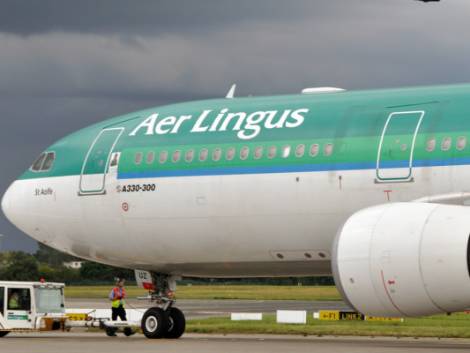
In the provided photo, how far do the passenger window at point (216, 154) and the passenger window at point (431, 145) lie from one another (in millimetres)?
4978

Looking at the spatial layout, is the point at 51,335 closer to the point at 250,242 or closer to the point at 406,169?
the point at 250,242

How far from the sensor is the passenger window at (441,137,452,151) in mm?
21500

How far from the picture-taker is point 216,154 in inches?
980

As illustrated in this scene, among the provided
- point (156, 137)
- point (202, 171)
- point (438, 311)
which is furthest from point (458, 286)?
point (156, 137)

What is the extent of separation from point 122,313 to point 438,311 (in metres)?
14.6

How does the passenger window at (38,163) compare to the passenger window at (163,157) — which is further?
the passenger window at (38,163)

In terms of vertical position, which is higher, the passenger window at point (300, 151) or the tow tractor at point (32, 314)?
the passenger window at point (300, 151)

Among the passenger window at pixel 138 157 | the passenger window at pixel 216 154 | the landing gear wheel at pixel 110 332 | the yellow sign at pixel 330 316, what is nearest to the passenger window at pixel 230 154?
the passenger window at pixel 216 154

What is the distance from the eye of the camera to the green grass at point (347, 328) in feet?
99.1

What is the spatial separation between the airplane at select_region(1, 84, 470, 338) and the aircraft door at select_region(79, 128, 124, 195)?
30mm

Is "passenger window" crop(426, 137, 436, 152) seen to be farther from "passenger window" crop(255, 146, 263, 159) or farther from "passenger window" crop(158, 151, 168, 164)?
"passenger window" crop(158, 151, 168, 164)

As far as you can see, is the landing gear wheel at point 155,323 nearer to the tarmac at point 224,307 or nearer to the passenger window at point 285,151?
the passenger window at point 285,151

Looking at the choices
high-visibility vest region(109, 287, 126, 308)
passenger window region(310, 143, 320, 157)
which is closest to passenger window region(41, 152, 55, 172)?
high-visibility vest region(109, 287, 126, 308)

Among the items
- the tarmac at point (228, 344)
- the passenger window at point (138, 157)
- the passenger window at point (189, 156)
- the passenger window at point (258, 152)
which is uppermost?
the passenger window at point (138, 157)
